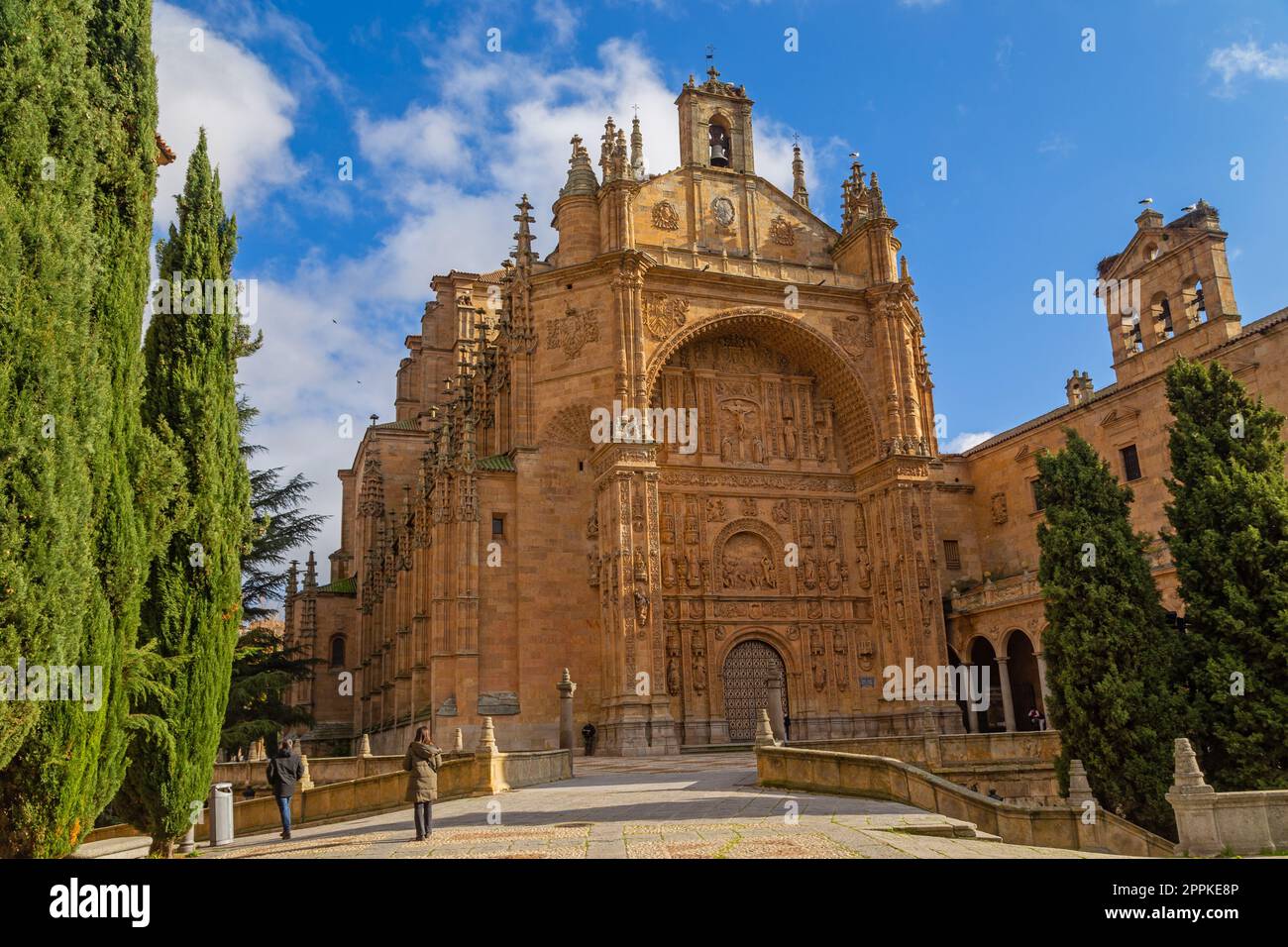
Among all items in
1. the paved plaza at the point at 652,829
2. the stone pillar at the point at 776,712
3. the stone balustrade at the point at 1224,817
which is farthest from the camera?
the stone pillar at the point at 776,712

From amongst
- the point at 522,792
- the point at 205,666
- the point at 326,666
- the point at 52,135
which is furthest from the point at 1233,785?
the point at 326,666

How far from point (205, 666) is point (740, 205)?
86.1 feet

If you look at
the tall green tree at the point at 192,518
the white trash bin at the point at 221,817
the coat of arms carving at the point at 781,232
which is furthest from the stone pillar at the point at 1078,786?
the coat of arms carving at the point at 781,232

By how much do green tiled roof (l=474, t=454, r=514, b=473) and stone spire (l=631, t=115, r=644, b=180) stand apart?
10.2 m

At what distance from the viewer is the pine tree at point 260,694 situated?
28.4 metres

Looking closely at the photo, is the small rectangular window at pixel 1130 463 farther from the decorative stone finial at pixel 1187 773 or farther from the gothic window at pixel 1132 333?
the decorative stone finial at pixel 1187 773

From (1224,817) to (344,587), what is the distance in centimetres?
4604

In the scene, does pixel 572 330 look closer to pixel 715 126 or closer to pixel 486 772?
pixel 715 126

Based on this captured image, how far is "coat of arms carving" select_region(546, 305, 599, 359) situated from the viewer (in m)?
30.7

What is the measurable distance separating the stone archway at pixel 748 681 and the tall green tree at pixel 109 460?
21.3 m

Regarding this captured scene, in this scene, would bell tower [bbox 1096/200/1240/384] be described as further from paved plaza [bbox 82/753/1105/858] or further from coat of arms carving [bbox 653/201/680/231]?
paved plaza [bbox 82/753/1105/858]

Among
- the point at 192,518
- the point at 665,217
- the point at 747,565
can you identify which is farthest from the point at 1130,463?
the point at 192,518

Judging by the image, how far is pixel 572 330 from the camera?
3092cm
